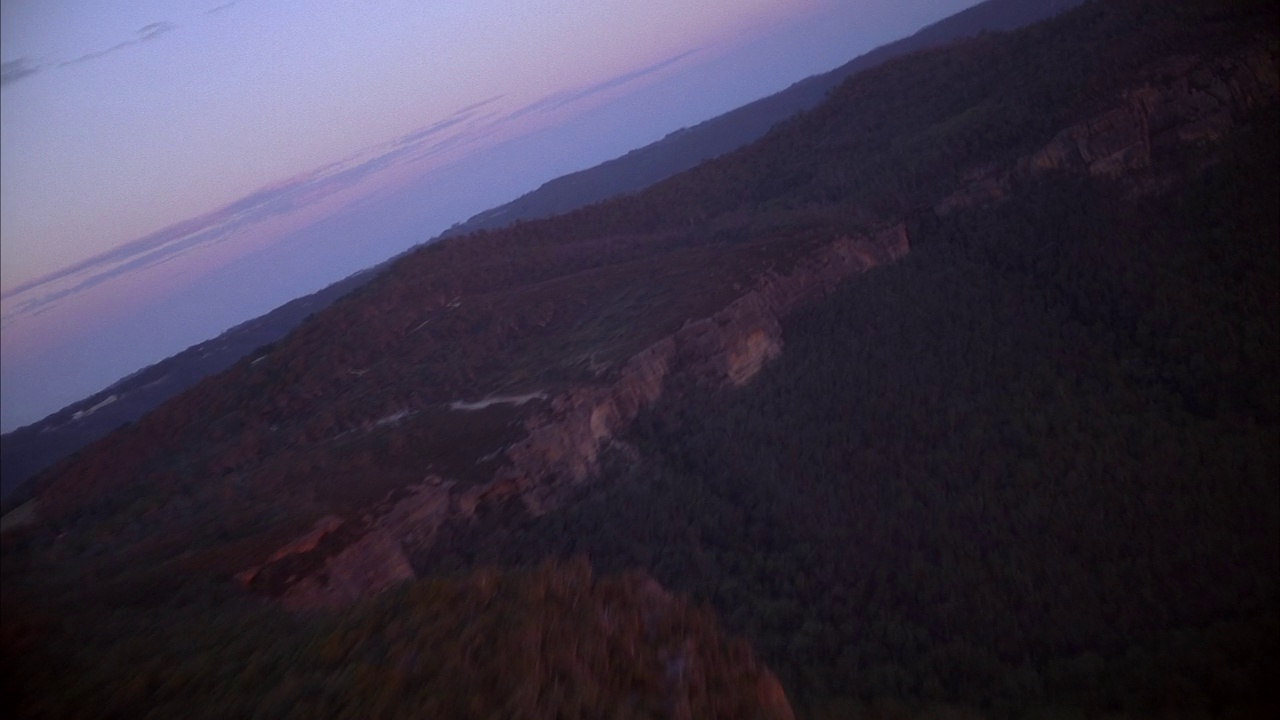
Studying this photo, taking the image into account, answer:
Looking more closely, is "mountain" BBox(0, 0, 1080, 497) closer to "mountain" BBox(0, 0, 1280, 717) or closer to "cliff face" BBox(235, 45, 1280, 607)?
"mountain" BBox(0, 0, 1280, 717)

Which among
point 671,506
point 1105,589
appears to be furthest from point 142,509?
point 1105,589

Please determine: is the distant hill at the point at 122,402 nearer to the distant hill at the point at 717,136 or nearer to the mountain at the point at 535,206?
the mountain at the point at 535,206

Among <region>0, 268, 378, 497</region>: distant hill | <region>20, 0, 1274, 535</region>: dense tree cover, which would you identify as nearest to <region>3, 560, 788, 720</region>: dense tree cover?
<region>20, 0, 1274, 535</region>: dense tree cover

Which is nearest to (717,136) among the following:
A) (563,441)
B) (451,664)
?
(563,441)

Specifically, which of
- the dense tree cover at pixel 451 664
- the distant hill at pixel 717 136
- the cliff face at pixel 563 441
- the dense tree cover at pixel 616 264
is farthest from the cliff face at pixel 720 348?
the distant hill at pixel 717 136

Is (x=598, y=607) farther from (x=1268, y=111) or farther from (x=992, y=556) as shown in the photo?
(x=1268, y=111)

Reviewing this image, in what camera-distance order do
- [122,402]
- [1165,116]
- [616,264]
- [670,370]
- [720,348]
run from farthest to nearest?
[122,402], [616,264], [1165,116], [720,348], [670,370]

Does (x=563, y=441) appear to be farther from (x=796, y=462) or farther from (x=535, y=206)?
(x=535, y=206)

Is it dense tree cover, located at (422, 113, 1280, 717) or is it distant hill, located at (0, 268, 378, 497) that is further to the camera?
distant hill, located at (0, 268, 378, 497)
